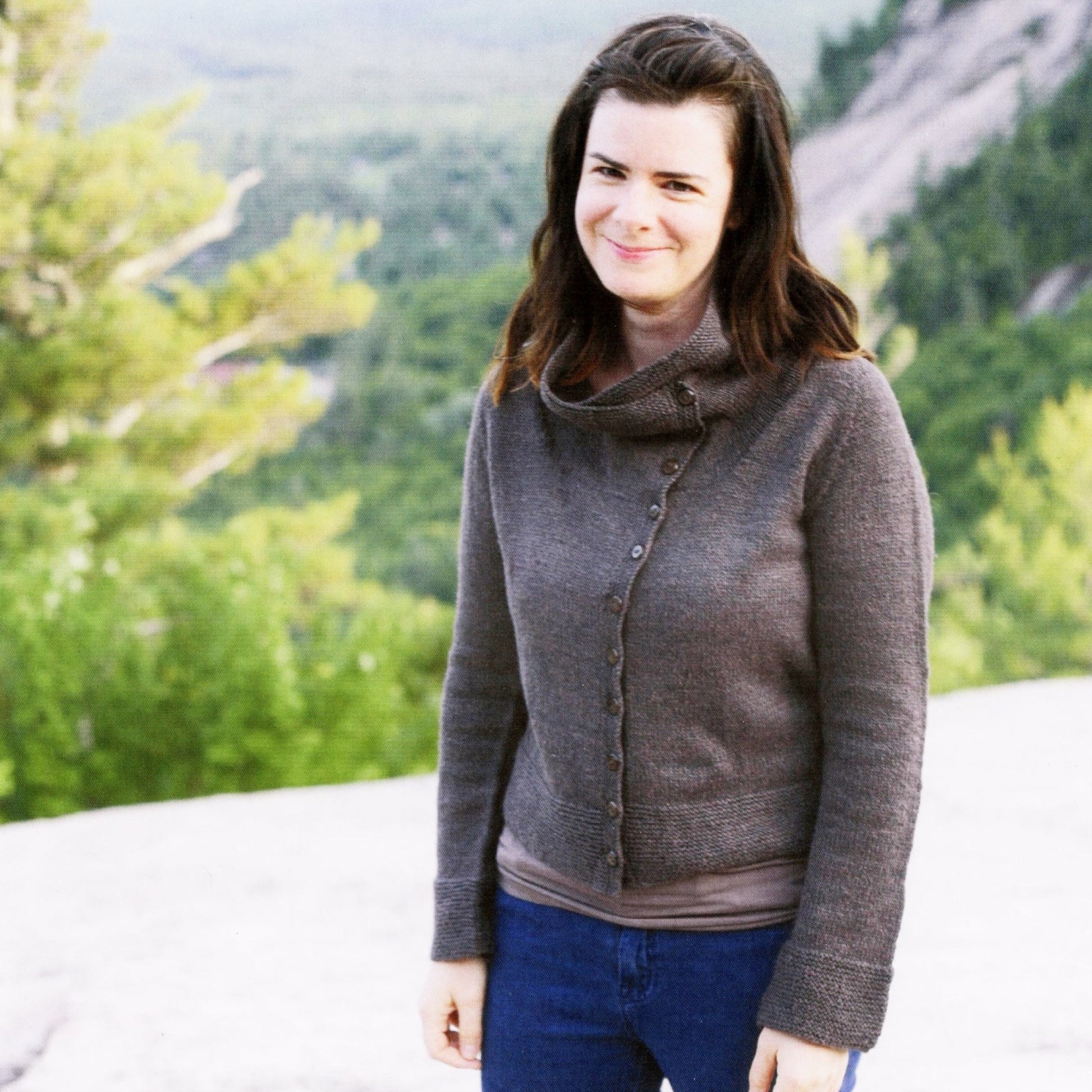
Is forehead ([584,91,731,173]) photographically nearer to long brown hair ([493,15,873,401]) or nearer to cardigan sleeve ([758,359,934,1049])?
long brown hair ([493,15,873,401])

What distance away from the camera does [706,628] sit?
0.90 meters

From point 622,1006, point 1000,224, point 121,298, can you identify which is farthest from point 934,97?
point 622,1006

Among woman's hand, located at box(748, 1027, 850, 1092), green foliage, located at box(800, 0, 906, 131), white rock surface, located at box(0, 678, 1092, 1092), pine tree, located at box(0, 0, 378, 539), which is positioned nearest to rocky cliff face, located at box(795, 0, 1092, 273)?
green foliage, located at box(800, 0, 906, 131)

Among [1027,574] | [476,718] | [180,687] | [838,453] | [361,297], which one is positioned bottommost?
[1027,574]

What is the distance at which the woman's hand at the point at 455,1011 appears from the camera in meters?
1.05

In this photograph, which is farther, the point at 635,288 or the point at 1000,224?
the point at 1000,224

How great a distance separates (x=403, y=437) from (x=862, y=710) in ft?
14.6

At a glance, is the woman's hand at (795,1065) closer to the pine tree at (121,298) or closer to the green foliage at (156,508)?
the green foliage at (156,508)

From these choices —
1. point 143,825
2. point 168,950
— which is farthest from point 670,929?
point 143,825

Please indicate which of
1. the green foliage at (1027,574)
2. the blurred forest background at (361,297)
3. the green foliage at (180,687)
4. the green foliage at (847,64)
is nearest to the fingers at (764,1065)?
the green foliage at (180,687)

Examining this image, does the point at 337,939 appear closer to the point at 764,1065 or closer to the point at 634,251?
the point at 764,1065

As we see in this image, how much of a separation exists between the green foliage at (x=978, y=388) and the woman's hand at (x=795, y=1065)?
4.33 metres

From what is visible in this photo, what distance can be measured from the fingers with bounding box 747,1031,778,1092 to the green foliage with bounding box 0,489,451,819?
2.74 meters

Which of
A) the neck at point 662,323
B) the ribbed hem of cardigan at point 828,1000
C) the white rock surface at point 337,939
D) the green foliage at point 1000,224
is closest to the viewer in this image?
the ribbed hem of cardigan at point 828,1000
